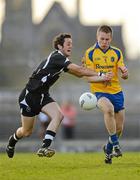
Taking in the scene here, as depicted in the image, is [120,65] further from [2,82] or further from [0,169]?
[2,82]

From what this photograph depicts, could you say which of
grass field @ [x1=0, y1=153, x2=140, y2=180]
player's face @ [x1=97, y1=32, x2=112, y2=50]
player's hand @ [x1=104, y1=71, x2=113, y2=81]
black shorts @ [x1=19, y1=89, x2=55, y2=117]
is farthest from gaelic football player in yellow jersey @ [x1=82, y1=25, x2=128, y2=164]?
black shorts @ [x1=19, y1=89, x2=55, y2=117]

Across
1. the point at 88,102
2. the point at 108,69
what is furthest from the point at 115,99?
the point at 88,102

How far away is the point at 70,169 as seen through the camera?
46.2ft

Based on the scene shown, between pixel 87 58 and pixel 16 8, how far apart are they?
367ft

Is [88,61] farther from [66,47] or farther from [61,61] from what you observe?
[61,61]

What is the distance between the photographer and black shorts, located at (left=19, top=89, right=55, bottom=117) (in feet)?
49.3

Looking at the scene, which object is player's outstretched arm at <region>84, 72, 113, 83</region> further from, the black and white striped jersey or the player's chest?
the player's chest

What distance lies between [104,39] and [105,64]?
47cm

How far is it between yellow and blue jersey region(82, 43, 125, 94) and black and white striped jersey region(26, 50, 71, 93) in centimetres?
72

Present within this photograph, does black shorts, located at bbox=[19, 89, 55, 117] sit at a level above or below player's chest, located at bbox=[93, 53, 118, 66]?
below

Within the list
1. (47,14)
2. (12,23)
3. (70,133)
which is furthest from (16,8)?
(70,133)

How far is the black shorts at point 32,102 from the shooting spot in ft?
49.3

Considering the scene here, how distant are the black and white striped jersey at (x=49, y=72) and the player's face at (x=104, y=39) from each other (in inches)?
34.3

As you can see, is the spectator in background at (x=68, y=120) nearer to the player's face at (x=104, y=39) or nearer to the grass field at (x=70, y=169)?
the grass field at (x=70, y=169)
